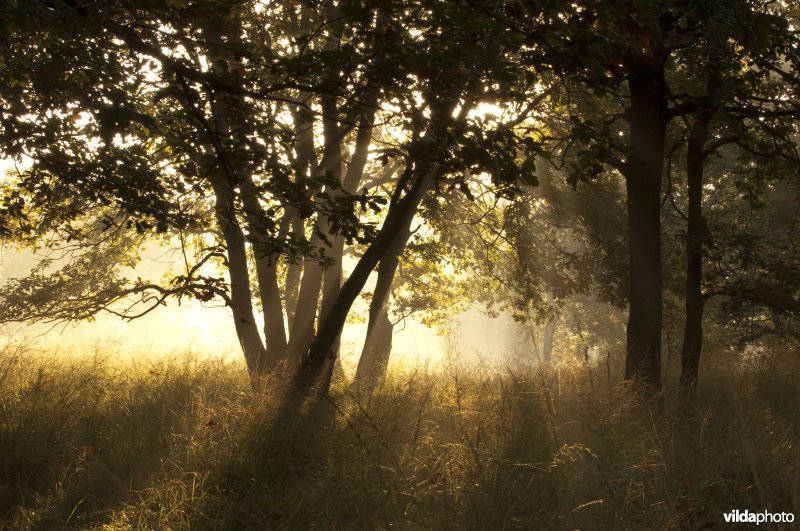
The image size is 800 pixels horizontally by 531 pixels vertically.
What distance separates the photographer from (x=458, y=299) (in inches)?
736

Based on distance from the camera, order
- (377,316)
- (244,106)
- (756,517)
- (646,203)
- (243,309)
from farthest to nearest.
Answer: (377,316)
(243,309)
(646,203)
(244,106)
(756,517)

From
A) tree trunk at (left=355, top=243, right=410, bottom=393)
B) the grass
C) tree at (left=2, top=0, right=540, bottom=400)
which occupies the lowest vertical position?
the grass

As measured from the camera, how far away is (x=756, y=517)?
3.89 m

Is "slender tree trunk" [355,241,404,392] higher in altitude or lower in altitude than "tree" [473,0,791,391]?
lower

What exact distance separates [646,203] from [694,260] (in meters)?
1.13

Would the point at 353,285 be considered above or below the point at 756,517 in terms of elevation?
above

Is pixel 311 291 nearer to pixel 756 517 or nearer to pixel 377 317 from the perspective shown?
pixel 377 317

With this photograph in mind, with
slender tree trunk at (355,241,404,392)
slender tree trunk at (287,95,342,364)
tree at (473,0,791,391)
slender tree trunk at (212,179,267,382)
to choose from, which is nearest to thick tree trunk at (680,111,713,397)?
tree at (473,0,791,391)

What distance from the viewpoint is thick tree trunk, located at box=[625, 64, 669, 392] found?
283 inches

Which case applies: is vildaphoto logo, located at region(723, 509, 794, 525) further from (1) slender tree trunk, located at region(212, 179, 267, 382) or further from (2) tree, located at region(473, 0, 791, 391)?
(1) slender tree trunk, located at region(212, 179, 267, 382)

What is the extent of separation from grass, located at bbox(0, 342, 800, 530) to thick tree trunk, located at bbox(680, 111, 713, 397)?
1057mm

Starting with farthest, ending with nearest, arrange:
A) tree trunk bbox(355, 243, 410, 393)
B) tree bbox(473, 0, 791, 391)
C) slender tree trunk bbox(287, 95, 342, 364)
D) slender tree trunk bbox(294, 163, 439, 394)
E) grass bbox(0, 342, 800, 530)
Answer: slender tree trunk bbox(287, 95, 342, 364) → tree trunk bbox(355, 243, 410, 393) → slender tree trunk bbox(294, 163, 439, 394) → tree bbox(473, 0, 791, 391) → grass bbox(0, 342, 800, 530)

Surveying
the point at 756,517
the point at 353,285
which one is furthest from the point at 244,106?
the point at 756,517

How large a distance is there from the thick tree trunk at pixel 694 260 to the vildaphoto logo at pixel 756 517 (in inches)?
130
